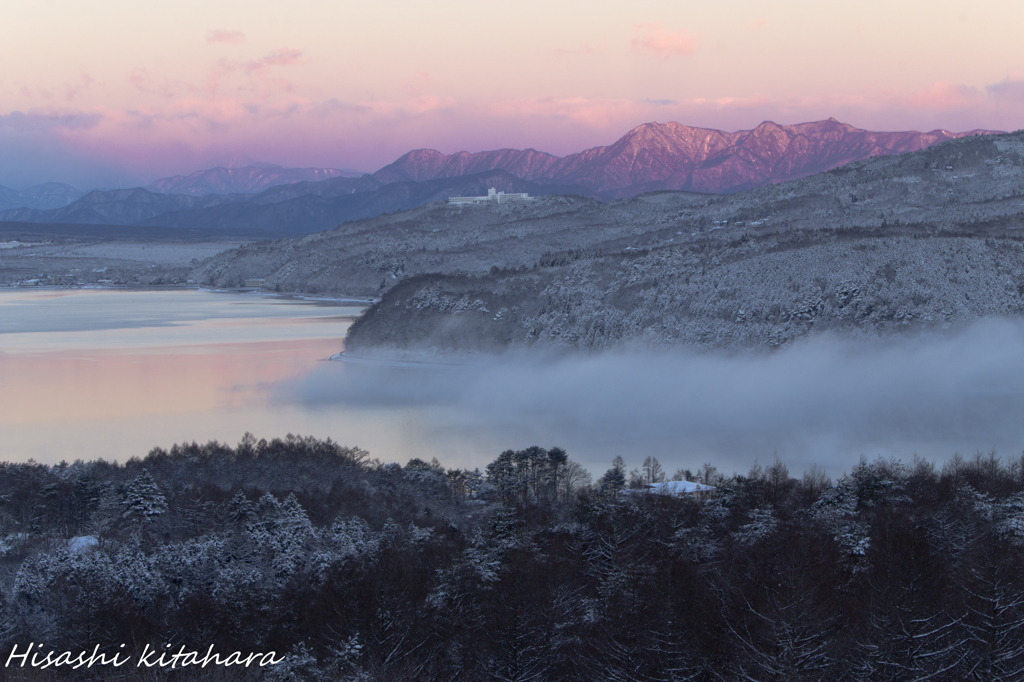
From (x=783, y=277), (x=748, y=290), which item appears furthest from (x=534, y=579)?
(x=783, y=277)

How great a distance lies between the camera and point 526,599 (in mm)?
14695

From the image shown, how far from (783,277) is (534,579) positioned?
38.4 metres

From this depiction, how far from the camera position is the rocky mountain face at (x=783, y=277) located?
47.0m

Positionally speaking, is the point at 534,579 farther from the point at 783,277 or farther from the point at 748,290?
the point at 783,277

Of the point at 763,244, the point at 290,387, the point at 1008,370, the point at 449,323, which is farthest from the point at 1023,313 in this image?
the point at 290,387

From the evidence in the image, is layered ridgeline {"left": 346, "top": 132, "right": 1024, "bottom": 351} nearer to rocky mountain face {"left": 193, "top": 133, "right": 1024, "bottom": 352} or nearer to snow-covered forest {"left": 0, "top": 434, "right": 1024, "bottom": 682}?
rocky mountain face {"left": 193, "top": 133, "right": 1024, "bottom": 352}

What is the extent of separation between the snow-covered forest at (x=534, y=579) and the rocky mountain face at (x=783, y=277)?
2540 centimetres

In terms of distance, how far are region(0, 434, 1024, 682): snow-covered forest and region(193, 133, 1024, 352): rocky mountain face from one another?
83.3ft

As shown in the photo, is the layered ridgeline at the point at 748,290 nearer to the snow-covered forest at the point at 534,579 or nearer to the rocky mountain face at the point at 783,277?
the rocky mountain face at the point at 783,277

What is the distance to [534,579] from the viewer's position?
1552 centimetres

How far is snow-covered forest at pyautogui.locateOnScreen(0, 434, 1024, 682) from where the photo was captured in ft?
42.3

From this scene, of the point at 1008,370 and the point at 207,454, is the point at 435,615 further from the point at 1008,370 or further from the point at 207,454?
the point at 1008,370

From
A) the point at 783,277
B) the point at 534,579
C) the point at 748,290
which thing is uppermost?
the point at 783,277

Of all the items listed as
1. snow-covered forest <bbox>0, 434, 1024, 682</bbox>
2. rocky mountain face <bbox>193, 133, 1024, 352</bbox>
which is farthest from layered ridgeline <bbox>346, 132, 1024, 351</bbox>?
snow-covered forest <bbox>0, 434, 1024, 682</bbox>
